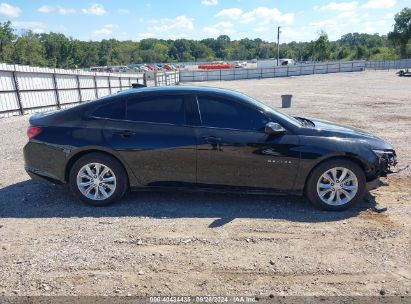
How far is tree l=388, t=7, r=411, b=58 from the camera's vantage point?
93.4m

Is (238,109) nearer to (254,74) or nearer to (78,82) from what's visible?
(78,82)

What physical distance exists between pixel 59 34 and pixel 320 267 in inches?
5291

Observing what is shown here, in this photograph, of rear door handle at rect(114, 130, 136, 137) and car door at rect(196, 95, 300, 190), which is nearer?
car door at rect(196, 95, 300, 190)

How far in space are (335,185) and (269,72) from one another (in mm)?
53477

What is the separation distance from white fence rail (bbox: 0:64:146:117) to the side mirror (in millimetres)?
13035

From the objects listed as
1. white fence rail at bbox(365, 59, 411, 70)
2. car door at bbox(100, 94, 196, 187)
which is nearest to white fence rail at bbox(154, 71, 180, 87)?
car door at bbox(100, 94, 196, 187)

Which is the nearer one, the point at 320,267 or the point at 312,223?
the point at 320,267

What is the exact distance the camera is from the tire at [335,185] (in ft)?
15.7

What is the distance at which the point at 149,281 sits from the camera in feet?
10.8

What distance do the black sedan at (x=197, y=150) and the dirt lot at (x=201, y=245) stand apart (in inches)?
13.6

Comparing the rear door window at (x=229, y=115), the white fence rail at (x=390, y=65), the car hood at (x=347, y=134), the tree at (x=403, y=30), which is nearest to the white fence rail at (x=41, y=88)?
the rear door window at (x=229, y=115)

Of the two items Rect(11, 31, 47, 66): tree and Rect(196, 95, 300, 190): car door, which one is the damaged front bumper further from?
Rect(11, 31, 47, 66): tree

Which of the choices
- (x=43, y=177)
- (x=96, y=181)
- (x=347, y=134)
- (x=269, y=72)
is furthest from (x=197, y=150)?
(x=269, y=72)

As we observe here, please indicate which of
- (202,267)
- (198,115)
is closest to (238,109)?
(198,115)
